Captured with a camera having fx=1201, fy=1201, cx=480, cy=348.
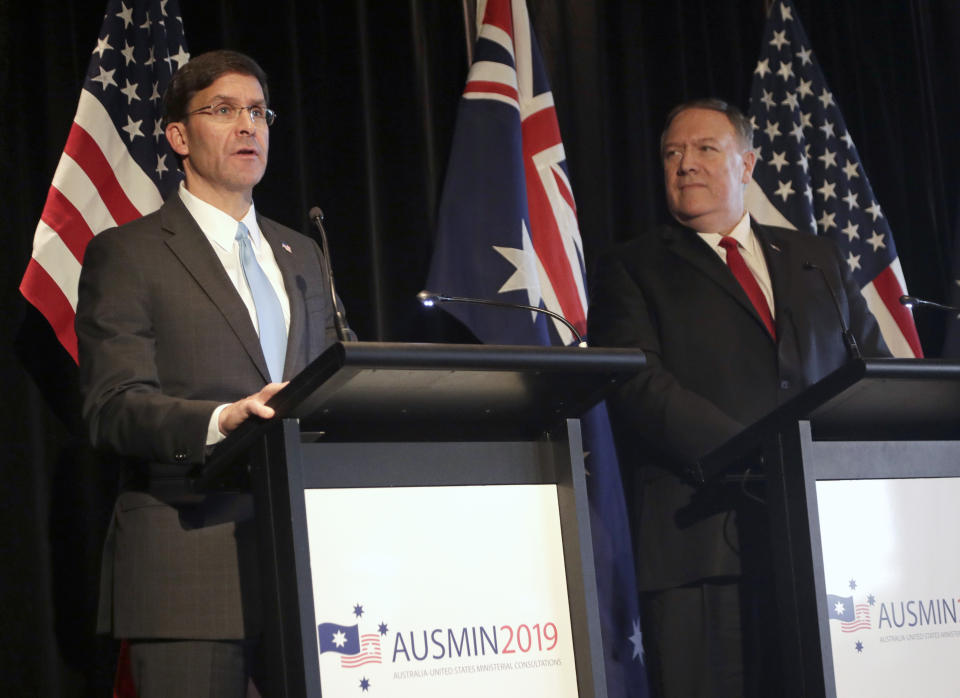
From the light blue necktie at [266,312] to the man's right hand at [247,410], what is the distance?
1.47ft

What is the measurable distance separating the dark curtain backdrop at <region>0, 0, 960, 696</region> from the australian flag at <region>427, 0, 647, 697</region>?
7.8 inches

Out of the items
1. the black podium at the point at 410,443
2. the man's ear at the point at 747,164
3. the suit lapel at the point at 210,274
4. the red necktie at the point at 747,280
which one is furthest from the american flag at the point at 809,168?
the black podium at the point at 410,443

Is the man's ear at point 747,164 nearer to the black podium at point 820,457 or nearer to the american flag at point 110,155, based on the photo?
the black podium at point 820,457

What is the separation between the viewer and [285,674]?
1705 millimetres

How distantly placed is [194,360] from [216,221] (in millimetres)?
399

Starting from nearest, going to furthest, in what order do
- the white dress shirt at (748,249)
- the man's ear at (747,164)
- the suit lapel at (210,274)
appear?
the suit lapel at (210,274) → the white dress shirt at (748,249) → the man's ear at (747,164)

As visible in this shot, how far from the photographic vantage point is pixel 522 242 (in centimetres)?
391

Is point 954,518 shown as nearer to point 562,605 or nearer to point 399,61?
point 562,605

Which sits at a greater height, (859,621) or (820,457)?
(820,457)

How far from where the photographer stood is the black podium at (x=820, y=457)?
2.09 meters

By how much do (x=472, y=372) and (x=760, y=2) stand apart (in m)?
3.69

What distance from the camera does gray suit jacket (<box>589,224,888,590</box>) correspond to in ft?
8.83

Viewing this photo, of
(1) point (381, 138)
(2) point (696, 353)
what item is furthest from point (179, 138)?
(1) point (381, 138)

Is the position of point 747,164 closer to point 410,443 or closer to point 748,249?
point 748,249
